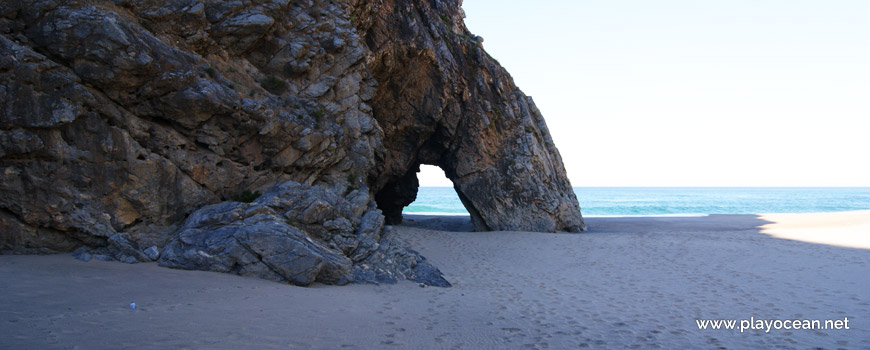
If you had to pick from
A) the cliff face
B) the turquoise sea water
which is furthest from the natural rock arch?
the turquoise sea water

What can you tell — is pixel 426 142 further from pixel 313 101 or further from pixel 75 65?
pixel 75 65

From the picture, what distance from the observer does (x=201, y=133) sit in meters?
10.7

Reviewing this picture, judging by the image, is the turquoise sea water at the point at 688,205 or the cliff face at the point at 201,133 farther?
the turquoise sea water at the point at 688,205

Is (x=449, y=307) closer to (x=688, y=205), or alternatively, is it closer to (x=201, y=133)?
(x=201, y=133)

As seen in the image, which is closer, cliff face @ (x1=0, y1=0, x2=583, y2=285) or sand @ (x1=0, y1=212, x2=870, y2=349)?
sand @ (x1=0, y1=212, x2=870, y2=349)

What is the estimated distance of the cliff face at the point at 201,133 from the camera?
8.72m

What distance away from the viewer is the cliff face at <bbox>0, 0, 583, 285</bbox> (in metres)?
8.72

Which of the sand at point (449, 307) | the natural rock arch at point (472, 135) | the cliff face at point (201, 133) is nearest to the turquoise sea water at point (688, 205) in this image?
the natural rock arch at point (472, 135)

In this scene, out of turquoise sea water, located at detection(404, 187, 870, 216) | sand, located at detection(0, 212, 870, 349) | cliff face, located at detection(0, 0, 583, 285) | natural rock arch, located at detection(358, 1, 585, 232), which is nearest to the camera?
sand, located at detection(0, 212, 870, 349)

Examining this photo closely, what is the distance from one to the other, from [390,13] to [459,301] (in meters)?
11.0

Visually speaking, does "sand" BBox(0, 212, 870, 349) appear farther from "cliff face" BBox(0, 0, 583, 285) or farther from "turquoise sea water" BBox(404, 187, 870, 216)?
"turquoise sea water" BBox(404, 187, 870, 216)

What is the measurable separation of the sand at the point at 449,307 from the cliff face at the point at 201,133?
0.71 metres

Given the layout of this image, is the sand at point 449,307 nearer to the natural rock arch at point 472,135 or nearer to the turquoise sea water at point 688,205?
the natural rock arch at point 472,135

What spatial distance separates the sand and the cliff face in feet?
2.32
